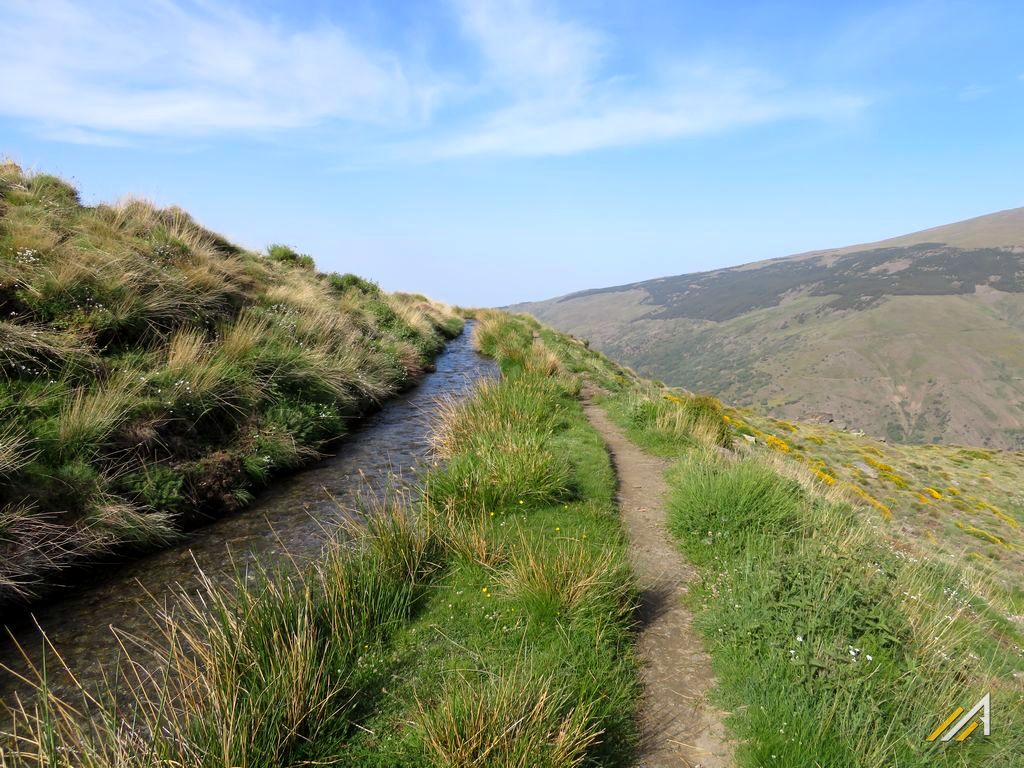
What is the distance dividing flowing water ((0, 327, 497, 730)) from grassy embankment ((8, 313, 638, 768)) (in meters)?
0.44

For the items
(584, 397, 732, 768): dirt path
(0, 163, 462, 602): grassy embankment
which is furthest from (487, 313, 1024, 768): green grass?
(0, 163, 462, 602): grassy embankment

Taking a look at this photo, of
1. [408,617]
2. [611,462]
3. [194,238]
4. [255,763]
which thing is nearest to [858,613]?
[408,617]

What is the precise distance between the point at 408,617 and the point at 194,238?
47.4 feet

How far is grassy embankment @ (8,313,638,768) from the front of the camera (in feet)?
9.77

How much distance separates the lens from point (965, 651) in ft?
14.6

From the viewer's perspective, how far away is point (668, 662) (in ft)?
14.9

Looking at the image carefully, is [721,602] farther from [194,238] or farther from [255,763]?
[194,238]

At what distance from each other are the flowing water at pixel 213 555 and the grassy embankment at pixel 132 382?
0.32 m

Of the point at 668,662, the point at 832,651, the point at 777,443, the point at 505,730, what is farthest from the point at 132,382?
the point at 777,443

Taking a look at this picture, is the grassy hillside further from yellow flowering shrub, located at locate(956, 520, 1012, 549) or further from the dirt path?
yellow flowering shrub, located at locate(956, 520, 1012, 549)

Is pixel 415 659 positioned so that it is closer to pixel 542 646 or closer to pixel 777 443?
pixel 542 646
